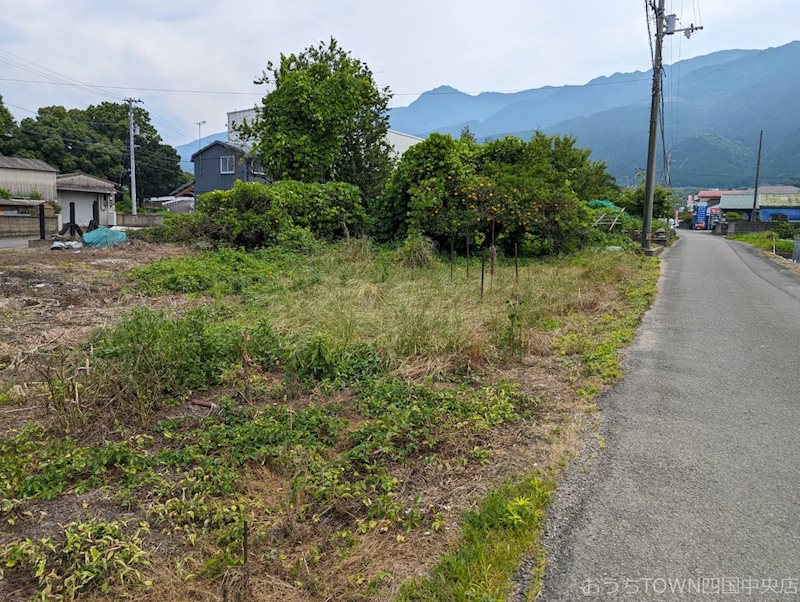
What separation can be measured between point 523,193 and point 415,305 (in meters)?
8.54

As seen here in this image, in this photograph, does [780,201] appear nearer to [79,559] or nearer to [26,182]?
[26,182]

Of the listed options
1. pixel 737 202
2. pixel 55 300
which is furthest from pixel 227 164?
pixel 737 202

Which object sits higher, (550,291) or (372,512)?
(550,291)

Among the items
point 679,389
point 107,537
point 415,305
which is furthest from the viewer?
point 415,305

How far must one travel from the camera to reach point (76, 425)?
3555mm

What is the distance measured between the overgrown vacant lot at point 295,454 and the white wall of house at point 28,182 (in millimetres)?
39751

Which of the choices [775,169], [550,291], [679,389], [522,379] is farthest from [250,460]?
[775,169]

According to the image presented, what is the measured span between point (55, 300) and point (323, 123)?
11.4 m

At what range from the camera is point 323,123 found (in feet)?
57.0

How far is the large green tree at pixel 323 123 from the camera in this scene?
674 inches

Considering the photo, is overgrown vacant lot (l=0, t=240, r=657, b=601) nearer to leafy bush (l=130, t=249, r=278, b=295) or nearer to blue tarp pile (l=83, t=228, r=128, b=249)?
leafy bush (l=130, t=249, r=278, b=295)

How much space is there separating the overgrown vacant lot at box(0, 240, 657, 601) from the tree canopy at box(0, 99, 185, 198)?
43.9 meters

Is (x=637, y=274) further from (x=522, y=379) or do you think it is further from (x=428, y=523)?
(x=428, y=523)

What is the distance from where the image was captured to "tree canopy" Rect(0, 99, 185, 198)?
145ft
